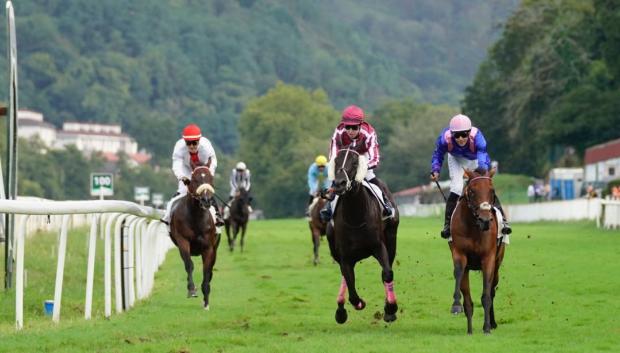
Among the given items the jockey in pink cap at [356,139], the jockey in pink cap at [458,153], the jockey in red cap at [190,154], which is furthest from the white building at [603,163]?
the jockey in pink cap at [458,153]

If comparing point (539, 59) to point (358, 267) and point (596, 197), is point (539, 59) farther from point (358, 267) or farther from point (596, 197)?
point (358, 267)

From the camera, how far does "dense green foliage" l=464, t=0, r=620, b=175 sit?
80.4 metres

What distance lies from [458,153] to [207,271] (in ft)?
12.6

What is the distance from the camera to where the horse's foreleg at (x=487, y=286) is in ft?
44.0

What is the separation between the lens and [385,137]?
161 meters

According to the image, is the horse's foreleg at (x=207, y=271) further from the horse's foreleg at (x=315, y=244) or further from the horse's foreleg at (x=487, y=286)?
the horse's foreleg at (x=315, y=244)

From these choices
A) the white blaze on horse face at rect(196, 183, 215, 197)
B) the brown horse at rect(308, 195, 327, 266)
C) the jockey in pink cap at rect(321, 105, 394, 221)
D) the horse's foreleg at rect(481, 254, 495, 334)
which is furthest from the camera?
the brown horse at rect(308, 195, 327, 266)

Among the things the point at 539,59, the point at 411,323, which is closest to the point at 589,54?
the point at 539,59

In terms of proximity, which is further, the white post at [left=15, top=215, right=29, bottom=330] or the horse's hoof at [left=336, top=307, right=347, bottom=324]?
the horse's hoof at [left=336, top=307, right=347, bottom=324]

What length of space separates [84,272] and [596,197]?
30.4 metres

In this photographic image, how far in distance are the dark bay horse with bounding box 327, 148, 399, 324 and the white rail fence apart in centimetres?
235

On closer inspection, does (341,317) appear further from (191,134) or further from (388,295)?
(191,134)

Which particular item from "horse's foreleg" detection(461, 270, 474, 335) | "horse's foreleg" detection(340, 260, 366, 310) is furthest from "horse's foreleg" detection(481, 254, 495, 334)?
"horse's foreleg" detection(340, 260, 366, 310)

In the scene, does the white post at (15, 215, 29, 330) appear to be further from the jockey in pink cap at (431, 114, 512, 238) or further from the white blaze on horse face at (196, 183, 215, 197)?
the jockey in pink cap at (431, 114, 512, 238)
